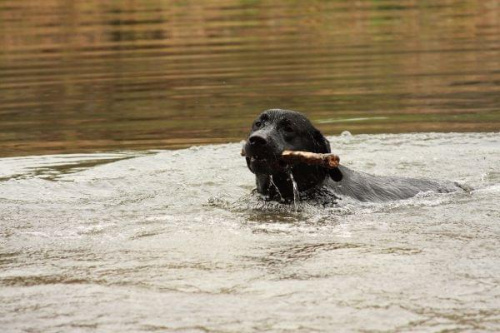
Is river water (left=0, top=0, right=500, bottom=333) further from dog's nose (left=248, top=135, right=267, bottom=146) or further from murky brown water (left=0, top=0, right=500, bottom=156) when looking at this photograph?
dog's nose (left=248, top=135, right=267, bottom=146)

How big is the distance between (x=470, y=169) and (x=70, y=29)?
19296 mm

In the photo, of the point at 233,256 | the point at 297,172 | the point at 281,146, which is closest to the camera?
the point at 233,256

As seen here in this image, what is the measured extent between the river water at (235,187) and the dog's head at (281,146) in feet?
0.89

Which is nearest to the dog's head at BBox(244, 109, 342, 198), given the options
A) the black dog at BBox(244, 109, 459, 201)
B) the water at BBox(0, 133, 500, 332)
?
the black dog at BBox(244, 109, 459, 201)

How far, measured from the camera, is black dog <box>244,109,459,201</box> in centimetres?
800

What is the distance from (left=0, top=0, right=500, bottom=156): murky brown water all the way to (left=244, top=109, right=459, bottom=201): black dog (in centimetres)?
429

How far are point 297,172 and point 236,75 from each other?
32.4 ft

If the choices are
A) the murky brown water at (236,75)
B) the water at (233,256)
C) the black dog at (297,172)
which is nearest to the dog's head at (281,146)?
the black dog at (297,172)

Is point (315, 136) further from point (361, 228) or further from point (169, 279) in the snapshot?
point (169, 279)

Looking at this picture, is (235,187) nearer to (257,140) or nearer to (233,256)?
Answer: (257,140)

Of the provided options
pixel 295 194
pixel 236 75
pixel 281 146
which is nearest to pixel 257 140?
pixel 281 146

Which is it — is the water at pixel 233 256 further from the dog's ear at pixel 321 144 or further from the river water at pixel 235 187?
the dog's ear at pixel 321 144

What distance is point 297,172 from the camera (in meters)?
8.31

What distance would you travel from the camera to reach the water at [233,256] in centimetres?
528
